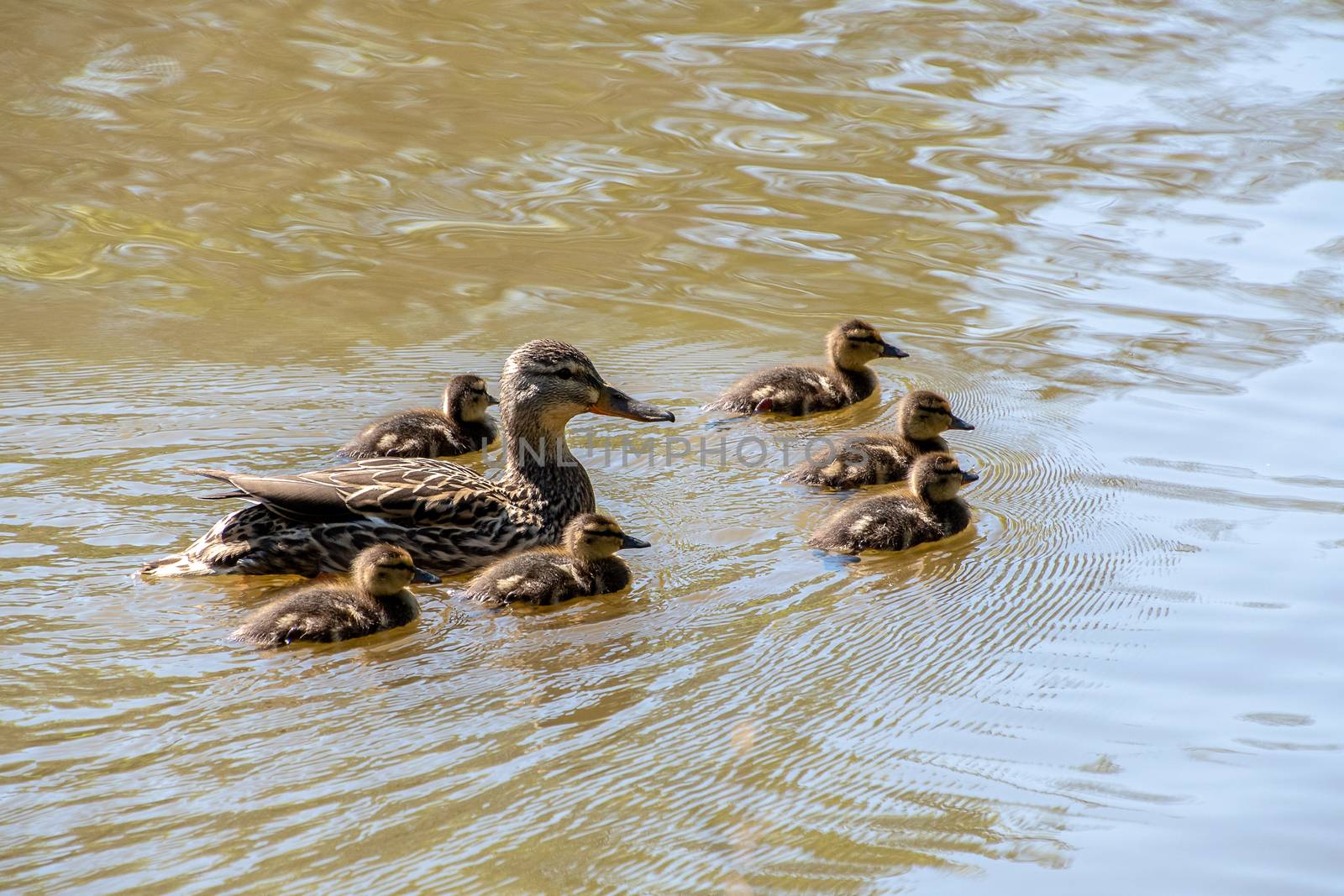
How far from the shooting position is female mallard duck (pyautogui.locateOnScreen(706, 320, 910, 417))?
18.4 feet

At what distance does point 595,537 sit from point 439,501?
55 centimetres

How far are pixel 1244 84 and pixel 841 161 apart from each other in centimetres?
267

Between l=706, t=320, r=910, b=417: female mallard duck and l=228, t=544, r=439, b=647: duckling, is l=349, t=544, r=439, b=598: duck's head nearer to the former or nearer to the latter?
l=228, t=544, r=439, b=647: duckling

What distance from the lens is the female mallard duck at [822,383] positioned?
5.61m

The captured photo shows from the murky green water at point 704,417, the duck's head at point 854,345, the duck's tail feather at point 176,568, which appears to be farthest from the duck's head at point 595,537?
the duck's head at point 854,345

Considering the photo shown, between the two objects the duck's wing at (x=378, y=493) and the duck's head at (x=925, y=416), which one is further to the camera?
the duck's head at (x=925, y=416)

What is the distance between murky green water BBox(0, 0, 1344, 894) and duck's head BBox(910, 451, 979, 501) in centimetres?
19

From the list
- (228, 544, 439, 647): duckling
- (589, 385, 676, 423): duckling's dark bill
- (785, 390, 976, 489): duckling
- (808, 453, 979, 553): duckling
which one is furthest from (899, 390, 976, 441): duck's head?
(228, 544, 439, 647): duckling

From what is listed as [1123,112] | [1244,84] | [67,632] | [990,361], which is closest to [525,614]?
[67,632]

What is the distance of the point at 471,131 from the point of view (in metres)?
8.29

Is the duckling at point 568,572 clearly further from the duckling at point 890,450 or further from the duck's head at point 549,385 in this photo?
the duckling at point 890,450

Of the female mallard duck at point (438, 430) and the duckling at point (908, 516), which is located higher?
the duckling at point (908, 516)

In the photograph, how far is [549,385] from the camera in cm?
485

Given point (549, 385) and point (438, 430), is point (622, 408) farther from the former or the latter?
point (438, 430)
